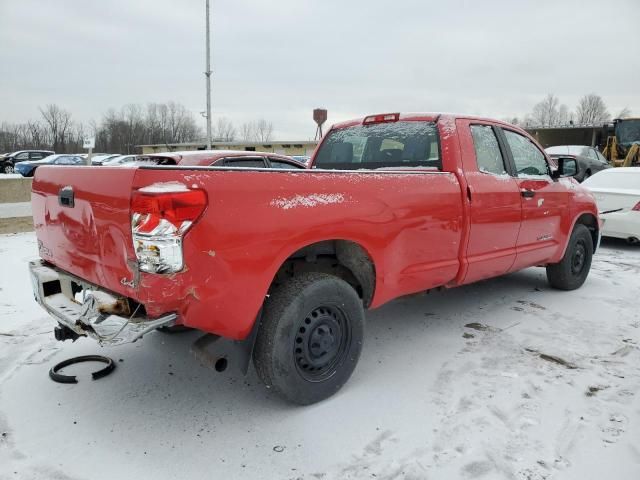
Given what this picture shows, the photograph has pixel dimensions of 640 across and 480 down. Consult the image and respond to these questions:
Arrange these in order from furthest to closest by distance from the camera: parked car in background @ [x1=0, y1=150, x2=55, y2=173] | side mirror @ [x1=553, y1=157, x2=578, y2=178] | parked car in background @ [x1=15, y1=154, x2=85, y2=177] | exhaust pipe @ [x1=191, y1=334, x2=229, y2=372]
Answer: parked car in background @ [x1=0, y1=150, x2=55, y2=173]
parked car in background @ [x1=15, y1=154, x2=85, y2=177]
side mirror @ [x1=553, y1=157, x2=578, y2=178]
exhaust pipe @ [x1=191, y1=334, x2=229, y2=372]

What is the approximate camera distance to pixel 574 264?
A: 557 centimetres

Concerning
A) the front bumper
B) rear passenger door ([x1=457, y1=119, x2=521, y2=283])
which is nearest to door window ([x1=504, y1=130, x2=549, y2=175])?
rear passenger door ([x1=457, y1=119, x2=521, y2=283])

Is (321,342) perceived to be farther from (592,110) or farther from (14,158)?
(592,110)

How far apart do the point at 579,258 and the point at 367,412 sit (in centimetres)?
395

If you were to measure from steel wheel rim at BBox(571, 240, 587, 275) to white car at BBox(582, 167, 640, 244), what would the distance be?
109 inches

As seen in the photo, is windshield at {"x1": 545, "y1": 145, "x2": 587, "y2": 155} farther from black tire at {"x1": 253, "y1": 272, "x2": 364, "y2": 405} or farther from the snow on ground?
black tire at {"x1": 253, "y1": 272, "x2": 364, "y2": 405}

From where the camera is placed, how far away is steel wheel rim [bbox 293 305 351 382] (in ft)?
9.42

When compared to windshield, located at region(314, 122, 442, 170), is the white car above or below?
below

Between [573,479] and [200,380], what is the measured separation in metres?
2.28

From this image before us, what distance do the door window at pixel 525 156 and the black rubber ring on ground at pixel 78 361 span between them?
3.84 meters

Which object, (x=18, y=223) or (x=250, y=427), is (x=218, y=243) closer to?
(x=250, y=427)

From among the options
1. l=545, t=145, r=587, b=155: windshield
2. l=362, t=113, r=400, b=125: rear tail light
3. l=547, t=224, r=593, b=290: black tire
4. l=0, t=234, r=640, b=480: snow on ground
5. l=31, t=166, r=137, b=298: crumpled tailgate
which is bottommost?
l=0, t=234, r=640, b=480: snow on ground

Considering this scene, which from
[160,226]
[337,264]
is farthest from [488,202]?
[160,226]

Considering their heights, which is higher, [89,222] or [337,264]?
[89,222]
